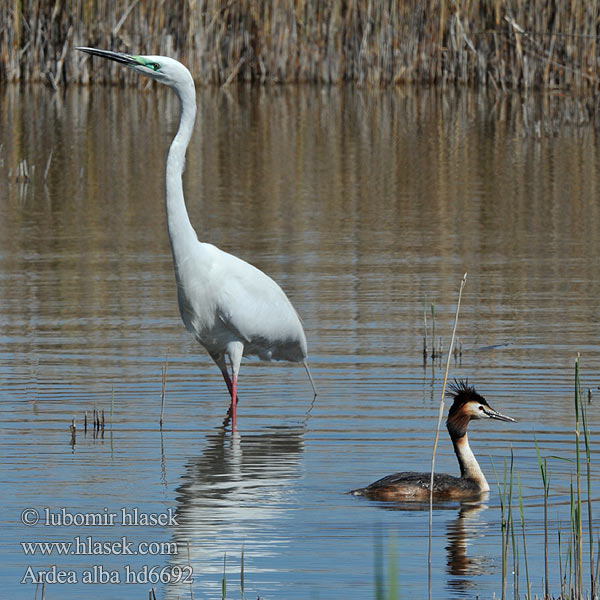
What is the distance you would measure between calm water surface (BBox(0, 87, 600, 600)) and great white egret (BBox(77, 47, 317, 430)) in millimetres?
363

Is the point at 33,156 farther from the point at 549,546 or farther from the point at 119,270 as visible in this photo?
the point at 549,546

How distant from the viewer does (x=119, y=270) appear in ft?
37.1

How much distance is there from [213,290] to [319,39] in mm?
19083

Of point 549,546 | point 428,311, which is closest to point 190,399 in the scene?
point 428,311

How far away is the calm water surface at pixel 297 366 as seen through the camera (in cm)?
555

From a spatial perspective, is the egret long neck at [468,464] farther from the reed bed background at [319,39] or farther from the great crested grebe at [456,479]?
the reed bed background at [319,39]

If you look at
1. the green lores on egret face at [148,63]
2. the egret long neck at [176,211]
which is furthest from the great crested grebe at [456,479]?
the green lores on egret face at [148,63]

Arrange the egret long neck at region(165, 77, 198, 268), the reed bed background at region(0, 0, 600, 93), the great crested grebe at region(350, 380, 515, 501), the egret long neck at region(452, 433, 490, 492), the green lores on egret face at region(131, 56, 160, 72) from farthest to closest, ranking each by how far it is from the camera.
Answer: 1. the reed bed background at region(0, 0, 600, 93)
2. the green lores on egret face at region(131, 56, 160, 72)
3. the egret long neck at region(165, 77, 198, 268)
4. the egret long neck at region(452, 433, 490, 492)
5. the great crested grebe at region(350, 380, 515, 501)

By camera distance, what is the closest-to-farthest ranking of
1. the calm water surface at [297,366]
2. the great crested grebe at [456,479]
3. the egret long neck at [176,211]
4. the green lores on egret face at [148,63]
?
1. the calm water surface at [297,366]
2. the great crested grebe at [456,479]
3. the egret long neck at [176,211]
4. the green lores on egret face at [148,63]

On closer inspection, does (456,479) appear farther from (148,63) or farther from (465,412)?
(148,63)

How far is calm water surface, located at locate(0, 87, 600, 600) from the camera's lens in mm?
5547

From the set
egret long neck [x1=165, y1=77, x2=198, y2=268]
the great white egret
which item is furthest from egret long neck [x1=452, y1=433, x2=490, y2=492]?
egret long neck [x1=165, y1=77, x2=198, y2=268]

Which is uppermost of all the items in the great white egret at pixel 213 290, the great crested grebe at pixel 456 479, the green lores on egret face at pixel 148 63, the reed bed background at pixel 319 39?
the reed bed background at pixel 319 39

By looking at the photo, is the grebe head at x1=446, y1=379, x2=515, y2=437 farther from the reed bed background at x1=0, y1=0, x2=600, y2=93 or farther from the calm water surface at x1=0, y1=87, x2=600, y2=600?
the reed bed background at x1=0, y1=0, x2=600, y2=93
